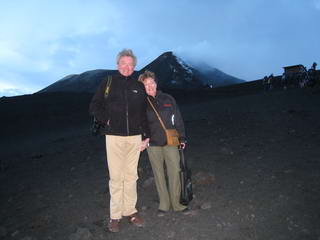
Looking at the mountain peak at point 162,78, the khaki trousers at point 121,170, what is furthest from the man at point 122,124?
the mountain peak at point 162,78

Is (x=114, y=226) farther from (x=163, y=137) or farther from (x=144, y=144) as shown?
(x=163, y=137)

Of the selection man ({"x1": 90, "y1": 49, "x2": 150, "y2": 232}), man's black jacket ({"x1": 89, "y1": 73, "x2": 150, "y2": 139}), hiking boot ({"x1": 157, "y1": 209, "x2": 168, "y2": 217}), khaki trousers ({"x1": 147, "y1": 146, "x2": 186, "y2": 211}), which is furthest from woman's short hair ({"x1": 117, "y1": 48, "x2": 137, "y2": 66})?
hiking boot ({"x1": 157, "y1": 209, "x2": 168, "y2": 217})

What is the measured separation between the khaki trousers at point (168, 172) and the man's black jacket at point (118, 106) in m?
0.67

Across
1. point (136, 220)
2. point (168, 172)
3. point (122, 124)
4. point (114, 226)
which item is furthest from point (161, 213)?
point (122, 124)

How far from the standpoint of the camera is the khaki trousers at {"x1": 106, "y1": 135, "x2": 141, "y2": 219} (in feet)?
16.9

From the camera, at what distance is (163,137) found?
556 centimetres

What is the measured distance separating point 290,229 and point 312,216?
1.57 feet

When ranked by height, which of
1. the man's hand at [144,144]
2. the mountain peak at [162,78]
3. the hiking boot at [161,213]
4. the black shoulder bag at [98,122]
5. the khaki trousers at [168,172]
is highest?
the mountain peak at [162,78]

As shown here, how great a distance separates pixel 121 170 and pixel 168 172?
82cm

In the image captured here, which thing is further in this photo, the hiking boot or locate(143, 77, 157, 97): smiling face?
the hiking boot

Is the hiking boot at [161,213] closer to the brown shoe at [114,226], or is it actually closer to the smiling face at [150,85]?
the brown shoe at [114,226]

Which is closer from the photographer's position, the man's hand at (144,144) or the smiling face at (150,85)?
the man's hand at (144,144)

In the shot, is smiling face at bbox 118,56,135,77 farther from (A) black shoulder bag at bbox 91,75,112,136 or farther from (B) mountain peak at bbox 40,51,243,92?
(B) mountain peak at bbox 40,51,243,92

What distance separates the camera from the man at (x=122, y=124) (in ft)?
16.6
